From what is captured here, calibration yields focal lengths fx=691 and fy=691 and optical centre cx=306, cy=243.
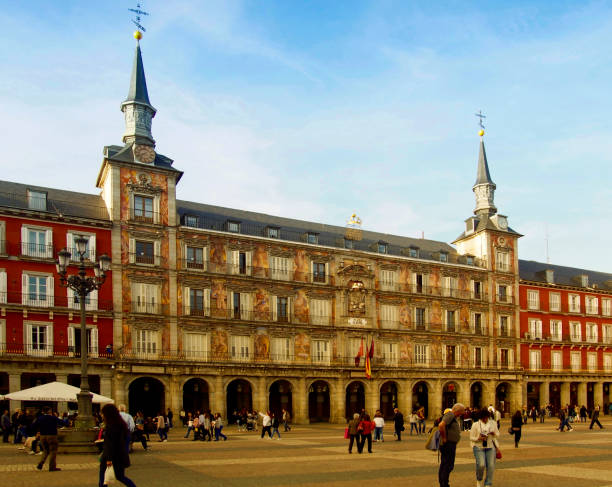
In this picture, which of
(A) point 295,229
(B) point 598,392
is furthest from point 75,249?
(B) point 598,392

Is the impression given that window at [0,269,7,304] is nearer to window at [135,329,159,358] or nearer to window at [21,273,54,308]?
window at [21,273,54,308]

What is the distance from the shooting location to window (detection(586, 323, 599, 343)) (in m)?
70.4

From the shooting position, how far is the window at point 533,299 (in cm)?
6660

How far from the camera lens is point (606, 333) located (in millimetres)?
72000

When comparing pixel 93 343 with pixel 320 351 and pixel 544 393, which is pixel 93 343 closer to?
pixel 320 351

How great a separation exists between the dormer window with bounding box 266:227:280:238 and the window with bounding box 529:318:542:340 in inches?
1091

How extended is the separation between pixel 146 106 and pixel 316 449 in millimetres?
33230

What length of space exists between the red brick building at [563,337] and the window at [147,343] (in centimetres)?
3550

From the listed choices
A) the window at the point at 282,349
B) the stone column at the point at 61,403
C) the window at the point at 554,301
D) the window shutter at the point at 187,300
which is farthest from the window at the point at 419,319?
the stone column at the point at 61,403

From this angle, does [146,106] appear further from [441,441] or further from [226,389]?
[441,441]

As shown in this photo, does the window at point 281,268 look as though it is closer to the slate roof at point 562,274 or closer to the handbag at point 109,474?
the slate roof at point 562,274

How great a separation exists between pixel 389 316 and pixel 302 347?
346 inches

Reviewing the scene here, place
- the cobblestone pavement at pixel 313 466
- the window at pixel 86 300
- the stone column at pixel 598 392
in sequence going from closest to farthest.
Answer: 1. the cobblestone pavement at pixel 313 466
2. the window at pixel 86 300
3. the stone column at pixel 598 392

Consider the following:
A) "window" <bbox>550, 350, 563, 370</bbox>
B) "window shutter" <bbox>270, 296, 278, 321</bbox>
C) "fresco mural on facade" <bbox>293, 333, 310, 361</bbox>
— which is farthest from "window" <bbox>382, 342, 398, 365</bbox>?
"window" <bbox>550, 350, 563, 370</bbox>
